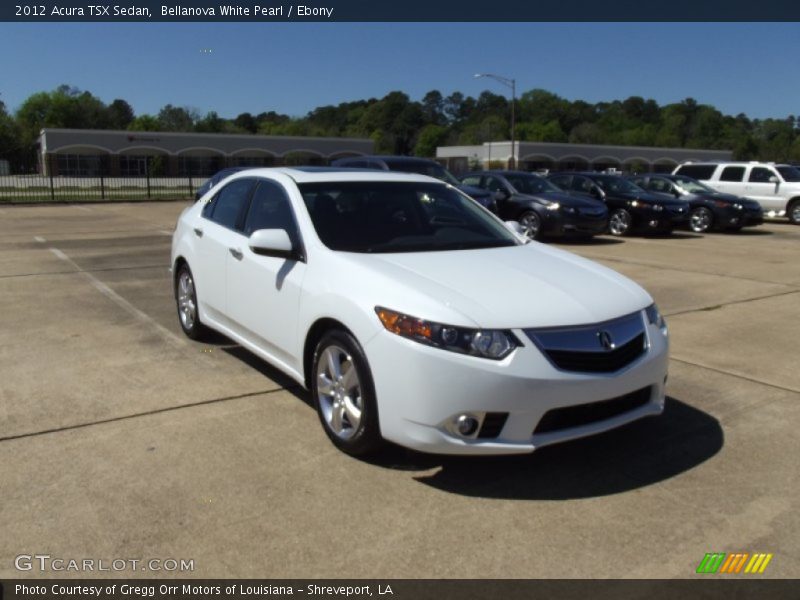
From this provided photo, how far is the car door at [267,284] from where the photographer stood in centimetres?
455

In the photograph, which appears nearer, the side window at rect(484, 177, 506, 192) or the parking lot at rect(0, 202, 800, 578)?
the parking lot at rect(0, 202, 800, 578)

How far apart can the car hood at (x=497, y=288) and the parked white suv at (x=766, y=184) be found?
19.9 metres

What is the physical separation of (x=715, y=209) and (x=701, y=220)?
44cm

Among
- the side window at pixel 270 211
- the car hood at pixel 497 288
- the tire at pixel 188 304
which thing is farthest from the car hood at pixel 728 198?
the side window at pixel 270 211

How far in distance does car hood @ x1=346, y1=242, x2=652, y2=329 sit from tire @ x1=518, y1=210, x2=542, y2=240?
11114 millimetres

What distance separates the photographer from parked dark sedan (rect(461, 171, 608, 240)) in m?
15.5

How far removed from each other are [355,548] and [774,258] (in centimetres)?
1271

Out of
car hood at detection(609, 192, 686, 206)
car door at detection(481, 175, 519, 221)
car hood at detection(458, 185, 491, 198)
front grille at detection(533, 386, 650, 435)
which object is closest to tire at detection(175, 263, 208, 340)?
front grille at detection(533, 386, 650, 435)

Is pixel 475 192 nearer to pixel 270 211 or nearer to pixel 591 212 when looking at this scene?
pixel 591 212

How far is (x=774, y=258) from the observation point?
13.5 m

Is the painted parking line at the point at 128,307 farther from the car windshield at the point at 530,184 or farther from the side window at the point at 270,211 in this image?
the car windshield at the point at 530,184

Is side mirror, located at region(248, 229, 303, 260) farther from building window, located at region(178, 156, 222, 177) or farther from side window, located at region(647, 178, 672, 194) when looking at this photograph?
building window, located at region(178, 156, 222, 177)

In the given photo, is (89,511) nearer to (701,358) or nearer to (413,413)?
(413,413)

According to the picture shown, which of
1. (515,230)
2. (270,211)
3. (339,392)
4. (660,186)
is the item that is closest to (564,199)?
(660,186)
